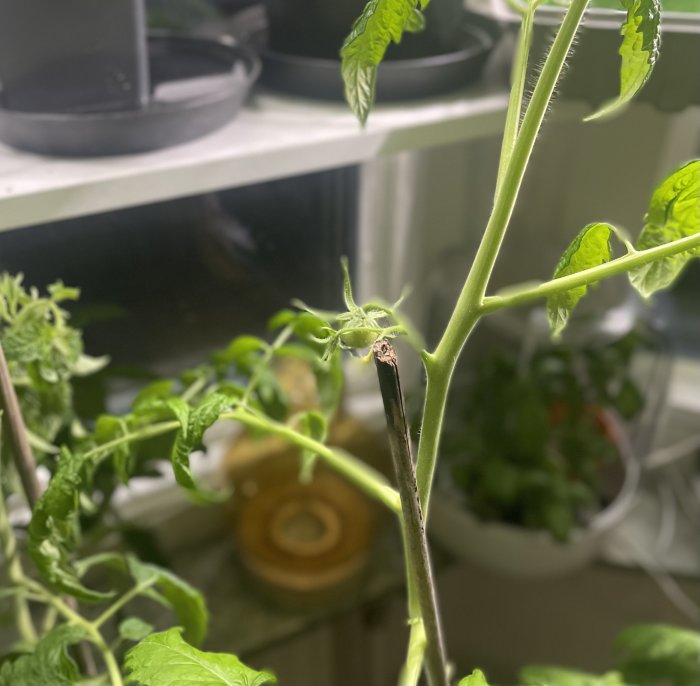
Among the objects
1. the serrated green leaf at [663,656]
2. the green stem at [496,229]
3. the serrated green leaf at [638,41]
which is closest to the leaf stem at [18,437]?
the green stem at [496,229]

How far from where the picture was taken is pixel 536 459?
867 mm

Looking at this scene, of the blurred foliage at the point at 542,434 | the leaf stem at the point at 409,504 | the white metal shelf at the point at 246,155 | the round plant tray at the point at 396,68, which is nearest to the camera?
the leaf stem at the point at 409,504

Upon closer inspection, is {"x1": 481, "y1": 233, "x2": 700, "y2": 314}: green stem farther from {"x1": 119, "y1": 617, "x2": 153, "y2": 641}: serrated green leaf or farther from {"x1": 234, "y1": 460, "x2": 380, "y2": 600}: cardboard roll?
{"x1": 234, "y1": 460, "x2": 380, "y2": 600}: cardboard roll

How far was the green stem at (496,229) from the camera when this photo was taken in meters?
0.32

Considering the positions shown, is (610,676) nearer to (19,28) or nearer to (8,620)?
(8,620)

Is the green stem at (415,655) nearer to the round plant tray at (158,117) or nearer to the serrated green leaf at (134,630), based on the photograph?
the serrated green leaf at (134,630)

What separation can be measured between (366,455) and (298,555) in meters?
0.16

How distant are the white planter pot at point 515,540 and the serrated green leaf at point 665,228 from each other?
1.61 feet

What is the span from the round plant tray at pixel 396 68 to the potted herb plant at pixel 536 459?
1.15 ft

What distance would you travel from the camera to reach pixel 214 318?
2.42ft

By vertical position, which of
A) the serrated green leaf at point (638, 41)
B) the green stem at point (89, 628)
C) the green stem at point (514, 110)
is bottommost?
the green stem at point (89, 628)

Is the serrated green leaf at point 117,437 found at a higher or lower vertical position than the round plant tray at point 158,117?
lower

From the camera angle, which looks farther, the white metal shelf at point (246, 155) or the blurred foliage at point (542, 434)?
the blurred foliage at point (542, 434)

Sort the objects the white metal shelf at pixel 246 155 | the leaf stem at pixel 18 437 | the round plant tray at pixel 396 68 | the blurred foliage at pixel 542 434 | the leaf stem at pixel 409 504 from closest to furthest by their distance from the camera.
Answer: the leaf stem at pixel 409 504 < the leaf stem at pixel 18 437 < the white metal shelf at pixel 246 155 < the round plant tray at pixel 396 68 < the blurred foliage at pixel 542 434
